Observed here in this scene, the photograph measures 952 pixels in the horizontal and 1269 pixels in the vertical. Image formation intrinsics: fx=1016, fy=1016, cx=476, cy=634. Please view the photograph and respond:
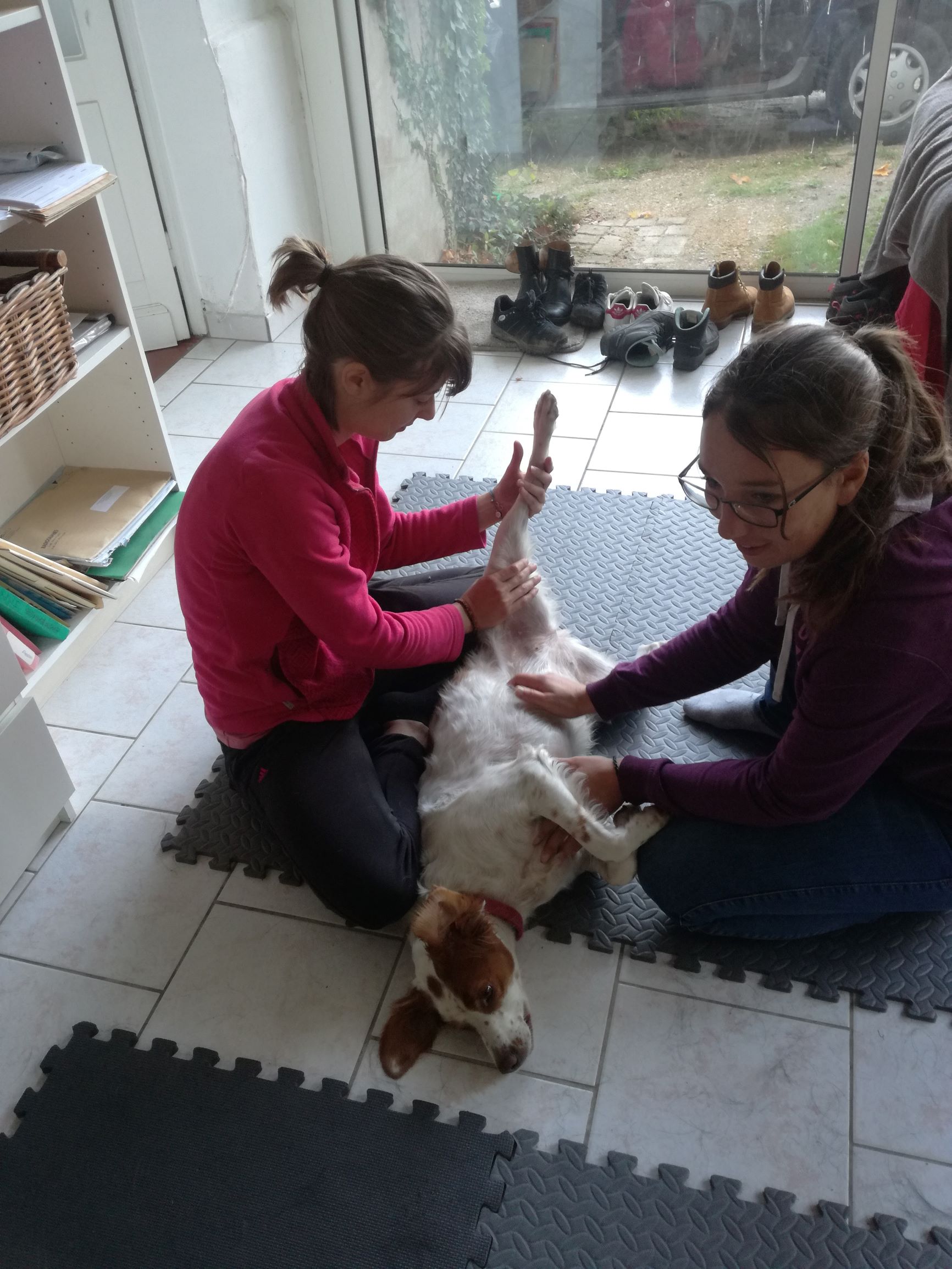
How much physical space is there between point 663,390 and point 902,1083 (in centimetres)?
204

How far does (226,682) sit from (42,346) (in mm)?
802

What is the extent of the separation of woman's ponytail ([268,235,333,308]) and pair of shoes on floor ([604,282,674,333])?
1.91 metres

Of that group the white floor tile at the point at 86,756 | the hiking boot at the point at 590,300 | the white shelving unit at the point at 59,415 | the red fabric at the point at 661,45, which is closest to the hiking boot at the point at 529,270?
the hiking boot at the point at 590,300

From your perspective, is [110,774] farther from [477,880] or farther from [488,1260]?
[488,1260]

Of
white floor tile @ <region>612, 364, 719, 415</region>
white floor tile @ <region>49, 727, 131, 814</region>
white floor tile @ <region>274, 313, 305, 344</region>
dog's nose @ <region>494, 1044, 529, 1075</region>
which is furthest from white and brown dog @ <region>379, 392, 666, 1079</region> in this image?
white floor tile @ <region>274, 313, 305, 344</region>

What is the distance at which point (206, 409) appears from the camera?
3.04 metres

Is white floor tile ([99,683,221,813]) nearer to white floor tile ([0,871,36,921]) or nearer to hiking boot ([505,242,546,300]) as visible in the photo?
white floor tile ([0,871,36,921])

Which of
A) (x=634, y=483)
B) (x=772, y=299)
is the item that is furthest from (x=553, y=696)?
(x=772, y=299)

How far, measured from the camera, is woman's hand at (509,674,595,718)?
1.68 meters

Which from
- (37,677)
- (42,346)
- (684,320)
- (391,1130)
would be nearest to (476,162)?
(684,320)

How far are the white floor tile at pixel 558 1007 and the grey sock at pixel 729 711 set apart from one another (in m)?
0.51

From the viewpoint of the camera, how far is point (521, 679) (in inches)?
67.6

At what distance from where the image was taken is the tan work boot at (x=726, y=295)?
3.12 meters

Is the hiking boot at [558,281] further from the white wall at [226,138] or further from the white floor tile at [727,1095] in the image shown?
the white floor tile at [727,1095]
